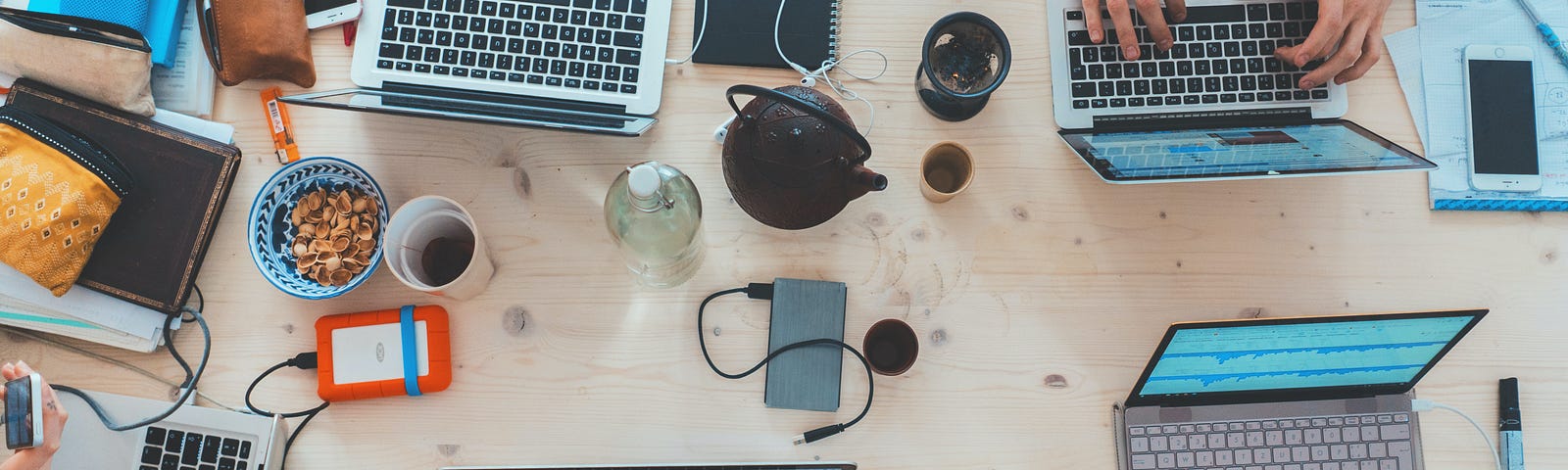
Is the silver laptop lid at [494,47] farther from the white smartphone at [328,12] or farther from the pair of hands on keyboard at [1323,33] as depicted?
the pair of hands on keyboard at [1323,33]

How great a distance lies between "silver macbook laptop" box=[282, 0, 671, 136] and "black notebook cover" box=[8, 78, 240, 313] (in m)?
0.18

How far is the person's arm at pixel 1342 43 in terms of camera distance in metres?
0.92

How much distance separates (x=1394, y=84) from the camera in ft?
3.35

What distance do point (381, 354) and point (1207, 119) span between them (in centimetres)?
104

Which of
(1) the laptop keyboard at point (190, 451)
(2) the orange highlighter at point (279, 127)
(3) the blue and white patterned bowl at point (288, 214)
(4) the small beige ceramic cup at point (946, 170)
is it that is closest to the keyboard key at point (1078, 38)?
(4) the small beige ceramic cup at point (946, 170)

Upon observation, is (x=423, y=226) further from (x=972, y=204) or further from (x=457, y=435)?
(x=972, y=204)

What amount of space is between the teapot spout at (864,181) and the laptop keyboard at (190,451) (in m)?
0.76

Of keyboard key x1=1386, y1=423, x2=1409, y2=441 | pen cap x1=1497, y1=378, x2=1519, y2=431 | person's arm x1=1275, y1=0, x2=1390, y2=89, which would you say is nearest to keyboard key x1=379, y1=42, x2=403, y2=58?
person's arm x1=1275, y1=0, x2=1390, y2=89

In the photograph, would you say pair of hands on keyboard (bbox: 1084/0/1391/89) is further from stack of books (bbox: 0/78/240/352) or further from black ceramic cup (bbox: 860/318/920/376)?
stack of books (bbox: 0/78/240/352)

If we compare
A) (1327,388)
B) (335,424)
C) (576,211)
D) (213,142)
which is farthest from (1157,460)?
(213,142)

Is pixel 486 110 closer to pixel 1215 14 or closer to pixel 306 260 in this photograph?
pixel 306 260

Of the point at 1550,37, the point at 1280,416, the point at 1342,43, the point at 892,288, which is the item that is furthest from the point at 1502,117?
the point at 892,288

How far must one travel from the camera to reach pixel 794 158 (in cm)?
73

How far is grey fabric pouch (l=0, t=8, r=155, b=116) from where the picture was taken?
2.89 feet
